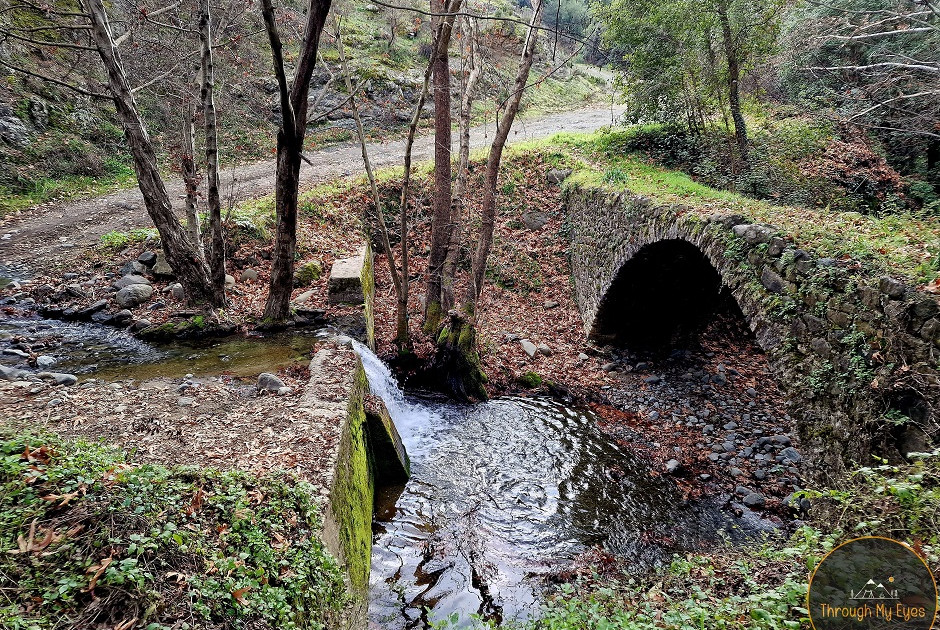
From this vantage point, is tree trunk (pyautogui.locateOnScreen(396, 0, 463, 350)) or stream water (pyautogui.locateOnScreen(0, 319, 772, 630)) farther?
tree trunk (pyautogui.locateOnScreen(396, 0, 463, 350))

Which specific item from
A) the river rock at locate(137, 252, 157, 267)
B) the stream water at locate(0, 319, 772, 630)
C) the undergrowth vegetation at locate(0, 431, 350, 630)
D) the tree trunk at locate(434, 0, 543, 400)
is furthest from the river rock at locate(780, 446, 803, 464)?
the river rock at locate(137, 252, 157, 267)

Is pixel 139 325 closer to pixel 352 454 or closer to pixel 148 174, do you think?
pixel 148 174

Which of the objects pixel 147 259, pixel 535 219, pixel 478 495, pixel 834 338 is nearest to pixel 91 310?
pixel 147 259

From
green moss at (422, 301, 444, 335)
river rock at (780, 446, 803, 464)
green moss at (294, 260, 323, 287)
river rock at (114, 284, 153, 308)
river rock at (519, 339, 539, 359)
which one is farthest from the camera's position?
river rock at (519, 339, 539, 359)

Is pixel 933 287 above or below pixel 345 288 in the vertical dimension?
above

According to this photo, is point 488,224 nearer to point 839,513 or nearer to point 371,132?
point 839,513

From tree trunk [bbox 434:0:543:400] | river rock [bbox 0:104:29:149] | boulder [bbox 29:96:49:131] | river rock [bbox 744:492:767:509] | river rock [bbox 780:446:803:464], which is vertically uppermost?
boulder [bbox 29:96:49:131]

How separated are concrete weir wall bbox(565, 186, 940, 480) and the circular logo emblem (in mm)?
1485

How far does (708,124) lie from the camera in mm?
13906

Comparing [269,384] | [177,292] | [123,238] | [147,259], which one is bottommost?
[269,384]

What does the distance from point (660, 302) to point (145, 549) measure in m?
9.51

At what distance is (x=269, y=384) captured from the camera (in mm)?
5289

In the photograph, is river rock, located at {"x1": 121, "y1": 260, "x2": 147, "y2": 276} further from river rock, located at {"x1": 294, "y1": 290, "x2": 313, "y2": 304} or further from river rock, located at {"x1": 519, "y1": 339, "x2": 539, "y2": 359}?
river rock, located at {"x1": 519, "y1": 339, "x2": 539, "y2": 359}

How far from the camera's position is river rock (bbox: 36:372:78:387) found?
4930 mm
